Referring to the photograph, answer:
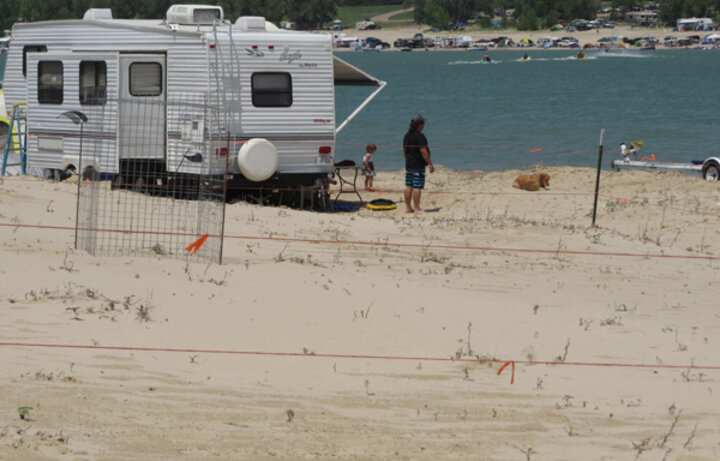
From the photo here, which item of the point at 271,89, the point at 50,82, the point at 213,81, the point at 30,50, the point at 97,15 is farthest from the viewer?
the point at 30,50

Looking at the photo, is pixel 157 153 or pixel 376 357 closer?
pixel 376 357

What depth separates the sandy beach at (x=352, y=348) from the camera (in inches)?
238

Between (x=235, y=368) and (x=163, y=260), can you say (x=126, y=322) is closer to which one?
(x=235, y=368)

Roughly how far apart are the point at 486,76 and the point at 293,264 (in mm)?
78514

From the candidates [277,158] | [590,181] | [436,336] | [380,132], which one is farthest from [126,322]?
[380,132]

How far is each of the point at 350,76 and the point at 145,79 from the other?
3.95m

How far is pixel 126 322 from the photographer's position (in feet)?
25.2

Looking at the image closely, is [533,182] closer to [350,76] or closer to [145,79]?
[350,76]

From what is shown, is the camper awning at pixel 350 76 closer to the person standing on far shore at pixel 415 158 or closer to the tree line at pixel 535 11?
the person standing on far shore at pixel 415 158

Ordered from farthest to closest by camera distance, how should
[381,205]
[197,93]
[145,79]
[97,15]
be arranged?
[381,205] → [97,15] → [145,79] → [197,93]

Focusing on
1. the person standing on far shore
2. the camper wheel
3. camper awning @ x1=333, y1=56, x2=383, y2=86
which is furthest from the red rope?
the camper wheel

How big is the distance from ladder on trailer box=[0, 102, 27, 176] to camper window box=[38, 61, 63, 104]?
2.36ft

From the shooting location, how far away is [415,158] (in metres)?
15.6

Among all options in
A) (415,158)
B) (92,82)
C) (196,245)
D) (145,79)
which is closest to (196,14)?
(145,79)
